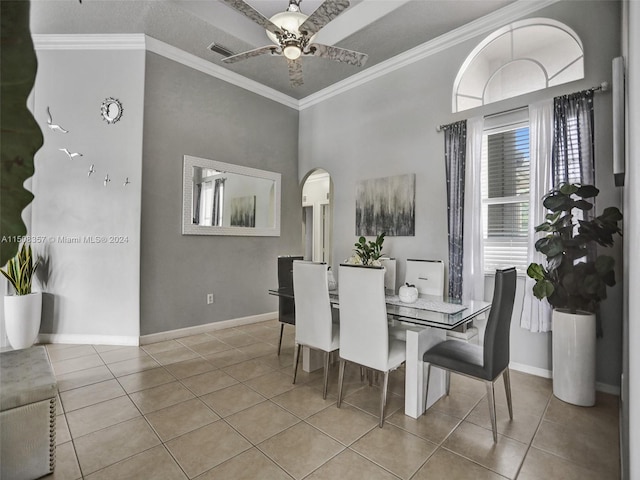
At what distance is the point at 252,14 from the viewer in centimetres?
242

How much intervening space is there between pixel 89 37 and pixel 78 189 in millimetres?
1685

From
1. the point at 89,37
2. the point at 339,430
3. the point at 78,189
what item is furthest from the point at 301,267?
the point at 89,37

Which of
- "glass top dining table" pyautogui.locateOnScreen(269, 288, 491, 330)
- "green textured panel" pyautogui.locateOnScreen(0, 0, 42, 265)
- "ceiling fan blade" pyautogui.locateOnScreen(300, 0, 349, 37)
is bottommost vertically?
"glass top dining table" pyautogui.locateOnScreen(269, 288, 491, 330)

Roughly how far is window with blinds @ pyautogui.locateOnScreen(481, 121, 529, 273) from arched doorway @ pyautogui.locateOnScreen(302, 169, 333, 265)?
4.34 meters

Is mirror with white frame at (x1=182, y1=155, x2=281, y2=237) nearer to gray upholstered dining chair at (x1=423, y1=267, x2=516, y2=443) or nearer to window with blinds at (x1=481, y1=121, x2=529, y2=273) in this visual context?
window with blinds at (x1=481, y1=121, x2=529, y2=273)

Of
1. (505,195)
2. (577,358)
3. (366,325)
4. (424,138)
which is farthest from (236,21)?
(577,358)

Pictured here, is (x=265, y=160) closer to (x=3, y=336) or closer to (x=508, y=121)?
(x=508, y=121)

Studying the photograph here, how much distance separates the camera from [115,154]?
12.0 feet

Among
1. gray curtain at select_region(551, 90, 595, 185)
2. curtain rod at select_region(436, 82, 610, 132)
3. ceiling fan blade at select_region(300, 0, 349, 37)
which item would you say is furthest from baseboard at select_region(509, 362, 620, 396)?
ceiling fan blade at select_region(300, 0, 349, 37)

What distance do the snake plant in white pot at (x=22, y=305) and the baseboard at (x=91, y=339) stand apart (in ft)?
0.75

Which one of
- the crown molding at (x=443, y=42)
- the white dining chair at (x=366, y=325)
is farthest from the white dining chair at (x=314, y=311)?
the crown molding at (x=443, y=42)

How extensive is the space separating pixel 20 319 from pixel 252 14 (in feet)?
11.8

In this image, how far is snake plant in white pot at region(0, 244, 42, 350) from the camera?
10.6ft

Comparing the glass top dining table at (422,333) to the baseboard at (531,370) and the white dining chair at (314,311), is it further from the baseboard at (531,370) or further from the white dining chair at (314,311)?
the baseboard at (531,370)
